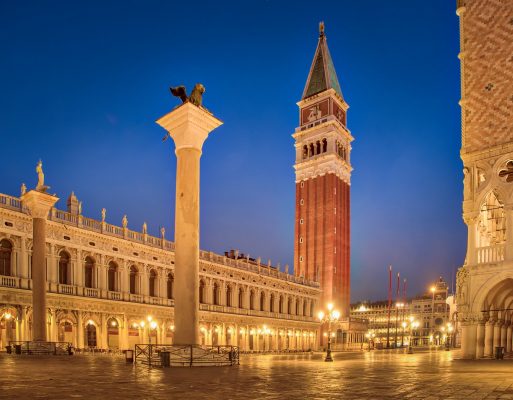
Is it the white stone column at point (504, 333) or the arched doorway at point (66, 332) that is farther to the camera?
the arched doorway at point (66, 332)

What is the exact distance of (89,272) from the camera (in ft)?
138

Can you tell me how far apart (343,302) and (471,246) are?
5890 cm

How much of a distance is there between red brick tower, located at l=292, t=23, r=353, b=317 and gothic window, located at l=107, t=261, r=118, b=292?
4269 cm

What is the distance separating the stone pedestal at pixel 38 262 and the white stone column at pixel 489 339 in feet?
74.2

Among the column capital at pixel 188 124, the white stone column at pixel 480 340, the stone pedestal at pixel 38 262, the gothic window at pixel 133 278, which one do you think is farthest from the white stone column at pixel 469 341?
the gothic window at pixel 133 278

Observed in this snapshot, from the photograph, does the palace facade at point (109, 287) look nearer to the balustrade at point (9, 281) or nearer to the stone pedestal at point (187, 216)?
the balustrade at point (9, 281)

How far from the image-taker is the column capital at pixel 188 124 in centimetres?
1819

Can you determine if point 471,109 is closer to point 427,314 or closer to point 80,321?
point 80,321

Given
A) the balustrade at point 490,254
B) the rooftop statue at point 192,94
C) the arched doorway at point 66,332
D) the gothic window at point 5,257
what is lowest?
the arched doorway at point 66,332

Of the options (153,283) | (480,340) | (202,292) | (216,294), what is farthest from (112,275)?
(480,340)

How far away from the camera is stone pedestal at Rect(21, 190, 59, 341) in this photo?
25.5 m

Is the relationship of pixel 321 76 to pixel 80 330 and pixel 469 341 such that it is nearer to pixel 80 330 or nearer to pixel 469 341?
pixel 80 330

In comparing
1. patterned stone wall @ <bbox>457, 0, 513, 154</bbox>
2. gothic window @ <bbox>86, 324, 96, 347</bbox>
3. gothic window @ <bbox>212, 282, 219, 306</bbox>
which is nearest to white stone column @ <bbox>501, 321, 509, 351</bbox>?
patterned stone wall @ <bbox>457, 0, 513, 154</bbox>

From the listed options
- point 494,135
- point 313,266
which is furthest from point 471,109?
point 313,266
